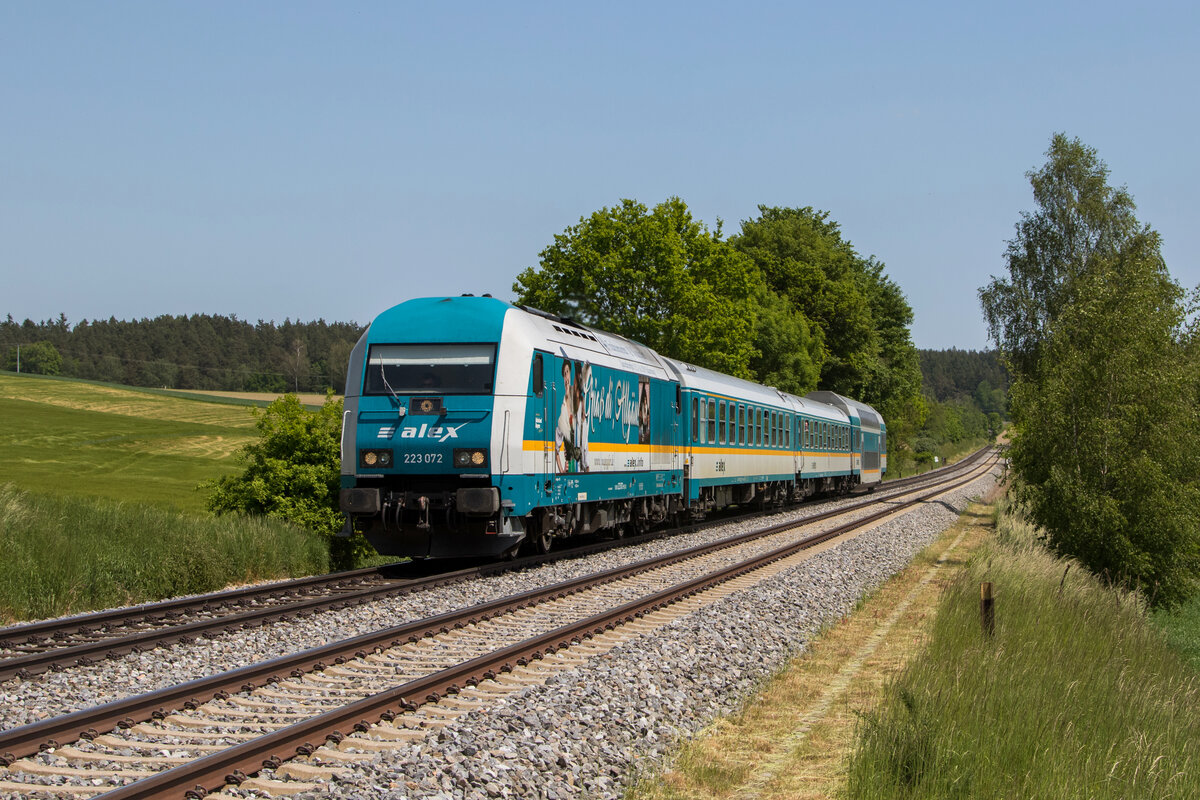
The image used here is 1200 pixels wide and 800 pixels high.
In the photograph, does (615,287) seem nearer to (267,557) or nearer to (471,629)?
(267,557)

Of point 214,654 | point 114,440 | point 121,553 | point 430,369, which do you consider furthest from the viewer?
point 114,440

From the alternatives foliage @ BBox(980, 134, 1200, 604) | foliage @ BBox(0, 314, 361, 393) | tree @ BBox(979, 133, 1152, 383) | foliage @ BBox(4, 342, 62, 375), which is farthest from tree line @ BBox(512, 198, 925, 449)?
foliage @ BBox(4, 342, 62, 375)

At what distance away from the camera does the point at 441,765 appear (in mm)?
5656

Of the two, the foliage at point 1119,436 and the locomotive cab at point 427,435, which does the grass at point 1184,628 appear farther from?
the locomotive cab at point 427,435

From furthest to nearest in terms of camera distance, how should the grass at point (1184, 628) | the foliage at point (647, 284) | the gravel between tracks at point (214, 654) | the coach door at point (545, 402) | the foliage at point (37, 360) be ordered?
1. the foliage at point (37, 360)
2. the foliage at point (647, 284)
3. the grass at point (1184, 628)
4. the coach door at point (545, 402)
5. the gravel between tracks at point (214, 654)

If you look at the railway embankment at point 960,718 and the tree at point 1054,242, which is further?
the tree at point 1054,242

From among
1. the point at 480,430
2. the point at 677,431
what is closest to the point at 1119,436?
the point at 677,431

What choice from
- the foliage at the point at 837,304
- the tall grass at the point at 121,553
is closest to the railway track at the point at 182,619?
the tall grass at the point at 121,553

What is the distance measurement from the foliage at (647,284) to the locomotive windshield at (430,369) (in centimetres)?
2544

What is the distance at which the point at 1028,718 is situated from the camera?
6988 mm

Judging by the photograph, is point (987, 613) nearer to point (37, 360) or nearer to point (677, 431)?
point (677, 431)

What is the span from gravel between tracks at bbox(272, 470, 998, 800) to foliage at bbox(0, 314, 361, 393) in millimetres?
115436

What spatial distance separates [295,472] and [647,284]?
81.5 ft

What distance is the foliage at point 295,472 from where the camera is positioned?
17.7 m
